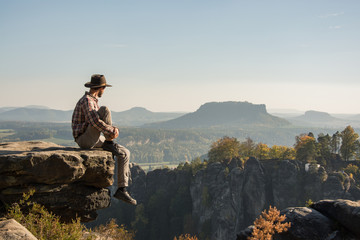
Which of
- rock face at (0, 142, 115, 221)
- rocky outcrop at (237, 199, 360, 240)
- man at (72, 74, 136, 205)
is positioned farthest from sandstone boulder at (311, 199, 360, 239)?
rock face at (0, 142, 115, 221)

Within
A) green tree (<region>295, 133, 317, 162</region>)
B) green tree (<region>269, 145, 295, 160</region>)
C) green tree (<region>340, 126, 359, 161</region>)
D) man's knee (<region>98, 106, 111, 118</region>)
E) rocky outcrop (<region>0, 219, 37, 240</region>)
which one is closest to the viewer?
rocky outcrop (<region>0, 219, 37, 240</region>)

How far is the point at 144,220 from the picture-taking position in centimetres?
9019

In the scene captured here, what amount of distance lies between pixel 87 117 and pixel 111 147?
1.67 m

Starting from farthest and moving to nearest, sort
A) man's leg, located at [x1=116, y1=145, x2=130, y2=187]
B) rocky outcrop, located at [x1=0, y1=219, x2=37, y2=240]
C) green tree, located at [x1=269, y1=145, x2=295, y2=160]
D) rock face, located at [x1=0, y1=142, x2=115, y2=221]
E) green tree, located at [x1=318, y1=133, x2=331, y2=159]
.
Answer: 1. green tree, located at [x1=269, y1=145, x2=295, y2=160]
2. green tree, located at [x1=318, y1=133, x2=331, y2=159]
3. man's leg, located at [x1=116, y1=145, x2=130, y2=187]
4. rock face, located at [x1=0, y1=142, x2=115, y2=221]
5. rocky outcrop, located at [x1=0, y1=219, x2=37, y2=240]

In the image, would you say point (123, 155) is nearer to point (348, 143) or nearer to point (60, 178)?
point (60, 178)

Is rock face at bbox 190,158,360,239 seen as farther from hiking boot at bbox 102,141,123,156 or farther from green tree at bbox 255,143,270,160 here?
hiking boot at bbox 102,141,123,156

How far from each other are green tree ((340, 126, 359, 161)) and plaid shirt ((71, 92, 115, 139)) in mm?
99518

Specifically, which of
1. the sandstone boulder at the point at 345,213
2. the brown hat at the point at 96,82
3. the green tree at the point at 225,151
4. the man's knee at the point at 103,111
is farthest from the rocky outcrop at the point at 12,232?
the green tree at the point at 225,151

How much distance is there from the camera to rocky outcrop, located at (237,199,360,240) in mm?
11961

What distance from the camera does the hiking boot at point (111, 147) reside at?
35.8 ft

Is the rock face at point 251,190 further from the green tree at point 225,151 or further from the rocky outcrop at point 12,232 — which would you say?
the rocky outcrop at point 12,232

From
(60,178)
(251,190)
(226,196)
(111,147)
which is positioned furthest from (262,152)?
(60,178)

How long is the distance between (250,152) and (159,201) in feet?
132

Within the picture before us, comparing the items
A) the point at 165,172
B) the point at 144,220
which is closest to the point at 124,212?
the point at 144,220
